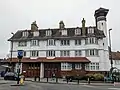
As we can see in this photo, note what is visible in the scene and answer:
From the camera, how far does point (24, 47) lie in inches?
2170

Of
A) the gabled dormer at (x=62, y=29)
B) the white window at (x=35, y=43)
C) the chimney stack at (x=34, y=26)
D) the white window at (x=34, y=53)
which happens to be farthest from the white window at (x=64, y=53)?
the chimney stack at (x=34, y=26)

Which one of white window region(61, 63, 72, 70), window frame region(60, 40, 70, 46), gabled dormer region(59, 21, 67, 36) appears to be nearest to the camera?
white window region(61, 63, 72, 70)

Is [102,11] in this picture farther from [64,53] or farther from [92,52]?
[64,53]

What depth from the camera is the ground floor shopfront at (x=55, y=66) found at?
162ft

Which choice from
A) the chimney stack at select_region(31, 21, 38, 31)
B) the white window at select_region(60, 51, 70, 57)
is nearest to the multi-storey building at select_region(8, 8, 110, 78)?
the white window at select_region(60, 51, 70, 57)

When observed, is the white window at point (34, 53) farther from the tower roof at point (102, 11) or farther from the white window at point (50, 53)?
the tower roof at point (102, 11)

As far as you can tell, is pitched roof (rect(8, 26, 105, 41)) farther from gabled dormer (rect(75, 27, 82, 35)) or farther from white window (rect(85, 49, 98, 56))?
white window (rect(85, 49, 98, 56))

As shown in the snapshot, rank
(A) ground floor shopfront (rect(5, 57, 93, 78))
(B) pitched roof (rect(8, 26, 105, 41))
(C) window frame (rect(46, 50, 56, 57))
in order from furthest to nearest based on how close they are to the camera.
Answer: (C) window frame (rect(46, 50, 56, 57)) < (B) pitched roof (rect(8, 26, 105, 41)) < (A) ground floor shopfront (rect(5, 57, 93, 78))

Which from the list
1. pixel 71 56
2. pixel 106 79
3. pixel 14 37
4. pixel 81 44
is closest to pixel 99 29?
pixel 81 44

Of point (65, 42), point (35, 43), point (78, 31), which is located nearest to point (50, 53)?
point (65, 42)

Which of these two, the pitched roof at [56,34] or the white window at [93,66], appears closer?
the white window at [93,66]

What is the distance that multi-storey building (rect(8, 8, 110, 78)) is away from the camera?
49844 mm

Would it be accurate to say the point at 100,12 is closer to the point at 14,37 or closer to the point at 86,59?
the point at 86,59

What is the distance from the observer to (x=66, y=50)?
5200 centimetres
